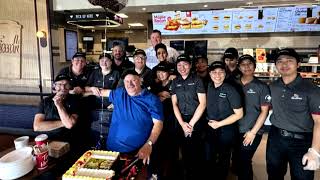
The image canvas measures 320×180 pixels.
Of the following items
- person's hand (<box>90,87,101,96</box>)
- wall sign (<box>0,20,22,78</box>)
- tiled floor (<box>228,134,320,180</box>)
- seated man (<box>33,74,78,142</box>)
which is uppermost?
wall sign (<box>0,20,22,78</box>)

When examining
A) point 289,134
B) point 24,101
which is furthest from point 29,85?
point 289,134

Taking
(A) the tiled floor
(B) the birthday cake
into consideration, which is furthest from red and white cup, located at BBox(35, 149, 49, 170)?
(A) the tiled floor

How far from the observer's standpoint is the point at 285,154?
2035 mm

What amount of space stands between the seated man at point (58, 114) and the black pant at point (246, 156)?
1659 mm

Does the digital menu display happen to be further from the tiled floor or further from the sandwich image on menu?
the tiled floor

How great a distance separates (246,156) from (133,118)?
1.21 metres

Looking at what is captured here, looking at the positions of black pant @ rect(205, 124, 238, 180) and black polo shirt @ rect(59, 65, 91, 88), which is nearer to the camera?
black pant @ rect(205, 124, 238, 180)

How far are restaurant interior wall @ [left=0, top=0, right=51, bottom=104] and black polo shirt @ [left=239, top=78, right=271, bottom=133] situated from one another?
484 cm

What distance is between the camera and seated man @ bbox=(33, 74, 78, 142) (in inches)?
88.8

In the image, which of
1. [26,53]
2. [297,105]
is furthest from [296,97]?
[26,53]

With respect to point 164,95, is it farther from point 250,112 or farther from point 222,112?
point 250,112

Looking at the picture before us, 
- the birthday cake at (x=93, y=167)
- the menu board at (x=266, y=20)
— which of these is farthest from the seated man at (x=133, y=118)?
the menu board at (x=266, y=20)

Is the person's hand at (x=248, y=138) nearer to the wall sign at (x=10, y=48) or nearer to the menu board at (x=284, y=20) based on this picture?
the menu board at (x=284, y=20)

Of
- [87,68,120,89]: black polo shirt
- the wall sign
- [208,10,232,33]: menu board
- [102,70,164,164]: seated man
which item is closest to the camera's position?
[102,70,164,164]: seated man
